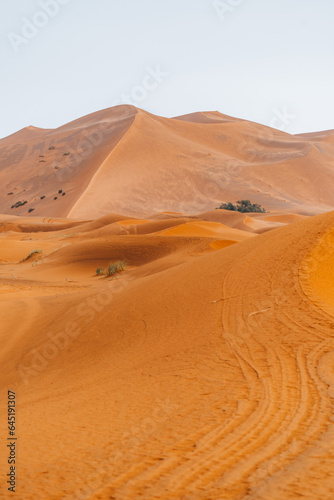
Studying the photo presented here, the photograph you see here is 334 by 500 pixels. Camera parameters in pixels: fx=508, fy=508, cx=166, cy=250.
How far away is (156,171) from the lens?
60875 millimetres

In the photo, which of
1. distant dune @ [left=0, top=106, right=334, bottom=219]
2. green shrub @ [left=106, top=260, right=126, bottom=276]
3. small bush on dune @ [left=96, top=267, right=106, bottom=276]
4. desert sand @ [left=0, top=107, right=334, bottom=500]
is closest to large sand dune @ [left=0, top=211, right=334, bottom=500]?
desert sand @ [left=0, top=107, right=334, bottom=500]

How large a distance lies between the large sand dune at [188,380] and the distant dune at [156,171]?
39.0 m

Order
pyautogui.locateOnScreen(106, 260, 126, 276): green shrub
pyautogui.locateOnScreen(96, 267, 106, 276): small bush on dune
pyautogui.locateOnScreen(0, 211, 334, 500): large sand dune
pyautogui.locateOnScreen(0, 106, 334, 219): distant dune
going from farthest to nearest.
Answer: pyautogui.locateOnScreen(0, 106, 334, 219): distant dune < pyautogui.locateOnScreen(96, 267, 106, 276): small bush on dune < pyautogui.locateOnScreen(106, 260, 126, 276): green shrub < pyautogui.locateOnScreen(0, 211, 334, 500): large sand dune

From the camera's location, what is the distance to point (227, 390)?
455 centimetres

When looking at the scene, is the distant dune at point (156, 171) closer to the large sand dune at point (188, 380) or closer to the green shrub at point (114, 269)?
the green shrub at point (114, 269)

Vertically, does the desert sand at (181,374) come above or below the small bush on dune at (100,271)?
below

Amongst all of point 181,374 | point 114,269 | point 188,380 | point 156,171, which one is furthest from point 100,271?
point 156,171

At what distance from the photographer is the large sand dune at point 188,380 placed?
118 inches

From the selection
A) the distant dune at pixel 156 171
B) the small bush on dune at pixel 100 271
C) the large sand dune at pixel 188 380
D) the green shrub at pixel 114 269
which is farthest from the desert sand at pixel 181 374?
the distant dune at pixel 156 171

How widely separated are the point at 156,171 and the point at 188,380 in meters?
56.9

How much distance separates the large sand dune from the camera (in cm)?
300

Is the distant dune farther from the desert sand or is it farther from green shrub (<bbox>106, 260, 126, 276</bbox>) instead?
the desert sand

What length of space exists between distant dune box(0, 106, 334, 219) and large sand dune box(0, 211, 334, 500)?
3895 centimetres

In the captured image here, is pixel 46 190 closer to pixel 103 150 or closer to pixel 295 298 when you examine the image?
pixel 103 150
